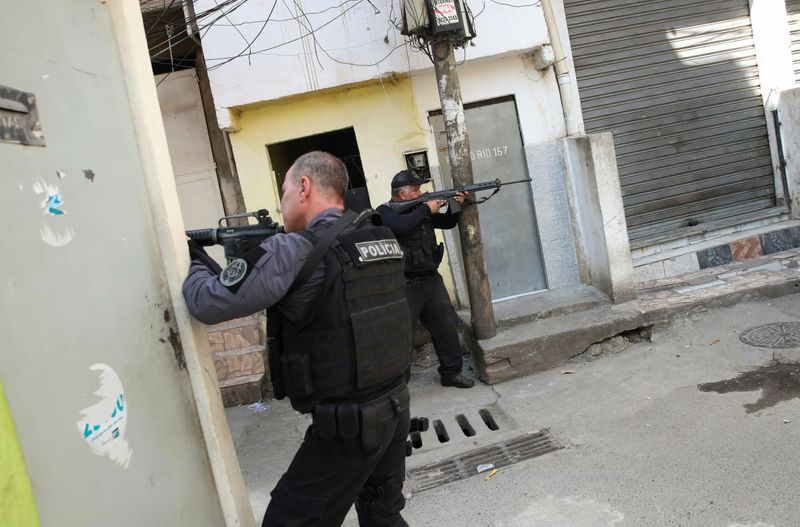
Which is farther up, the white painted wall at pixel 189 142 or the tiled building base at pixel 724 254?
the white painted wall at pixel 189 142

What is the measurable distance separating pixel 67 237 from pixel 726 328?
17.4ft

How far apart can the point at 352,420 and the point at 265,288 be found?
0.59 metres

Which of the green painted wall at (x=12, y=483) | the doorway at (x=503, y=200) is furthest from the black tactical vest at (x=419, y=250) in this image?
the green painted wall at (x=12, y=483)

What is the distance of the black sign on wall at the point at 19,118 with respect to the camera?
1.54 metres

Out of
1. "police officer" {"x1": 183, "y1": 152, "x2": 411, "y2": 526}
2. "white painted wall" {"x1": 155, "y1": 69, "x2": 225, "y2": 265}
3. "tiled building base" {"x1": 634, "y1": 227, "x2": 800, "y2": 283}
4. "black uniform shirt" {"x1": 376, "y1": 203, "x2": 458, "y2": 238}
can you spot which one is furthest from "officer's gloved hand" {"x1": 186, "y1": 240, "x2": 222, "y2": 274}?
"tiled building base" {"x1": 634, "y1": 227, "x2": 800, "y2": 283}

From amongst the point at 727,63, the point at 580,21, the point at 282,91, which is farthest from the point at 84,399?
the point at 727,63

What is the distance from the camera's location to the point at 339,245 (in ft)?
7.23

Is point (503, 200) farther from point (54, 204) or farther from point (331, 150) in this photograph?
point (54, 204)

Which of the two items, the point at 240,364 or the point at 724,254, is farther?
the point at 724,254

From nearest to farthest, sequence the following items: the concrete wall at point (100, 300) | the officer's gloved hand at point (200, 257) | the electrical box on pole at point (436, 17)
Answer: the concrete wall at point (100, 300)
the officer's gloved hand at point (200, 257)
the electrical box on pole at point (436, 17)

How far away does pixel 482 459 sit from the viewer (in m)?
3.85

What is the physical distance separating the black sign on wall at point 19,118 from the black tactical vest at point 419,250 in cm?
357

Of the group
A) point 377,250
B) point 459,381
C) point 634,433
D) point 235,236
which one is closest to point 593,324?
point 459,381

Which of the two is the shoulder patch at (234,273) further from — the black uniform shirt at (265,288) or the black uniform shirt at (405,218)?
the black uniform shirt at (405,218)
